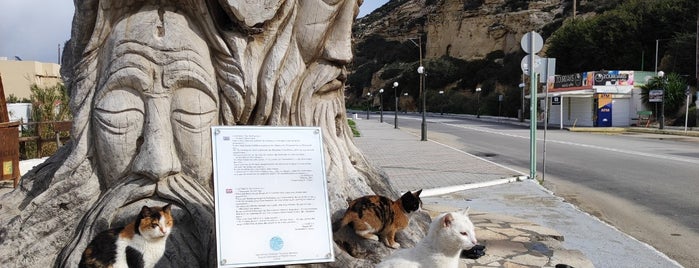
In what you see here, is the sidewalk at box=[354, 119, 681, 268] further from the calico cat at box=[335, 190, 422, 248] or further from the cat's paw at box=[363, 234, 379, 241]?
the cat's paw at box=[363, 234, 379, 241]

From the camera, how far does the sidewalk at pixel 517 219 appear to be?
541 centimetres

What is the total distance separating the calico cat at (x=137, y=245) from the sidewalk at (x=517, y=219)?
264 cm

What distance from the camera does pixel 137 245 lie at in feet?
11.2

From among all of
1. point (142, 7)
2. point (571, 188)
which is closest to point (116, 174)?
point (142, 7)

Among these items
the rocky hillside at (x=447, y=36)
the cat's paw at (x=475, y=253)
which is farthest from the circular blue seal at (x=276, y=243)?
the rocky hillside at (x=447, y=36)

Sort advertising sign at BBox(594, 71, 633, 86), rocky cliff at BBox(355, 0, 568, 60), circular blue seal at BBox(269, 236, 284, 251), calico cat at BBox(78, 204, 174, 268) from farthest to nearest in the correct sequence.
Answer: rocky cliff at BBox(355, 0, 568, 60)
advertising sign at BBox(594, 71, 633, 86)
circular blue seal at BBox(269, 236, 284, 251)
calico cat at BBox(78, 204, 174, 268)

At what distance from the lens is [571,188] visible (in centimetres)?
1100

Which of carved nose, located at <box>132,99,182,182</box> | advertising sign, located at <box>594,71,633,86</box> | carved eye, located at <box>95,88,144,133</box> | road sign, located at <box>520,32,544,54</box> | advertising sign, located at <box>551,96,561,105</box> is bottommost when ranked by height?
carved nose, located at <box>132,99,182,182</box>

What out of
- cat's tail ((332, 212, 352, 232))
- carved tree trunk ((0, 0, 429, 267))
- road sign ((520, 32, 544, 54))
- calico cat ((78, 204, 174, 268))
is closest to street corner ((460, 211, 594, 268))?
carved tree trunk ((0, 0, 429, 267))

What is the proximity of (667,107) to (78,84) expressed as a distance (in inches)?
1415

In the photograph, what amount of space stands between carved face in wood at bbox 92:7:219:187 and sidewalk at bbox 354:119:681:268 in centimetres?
243

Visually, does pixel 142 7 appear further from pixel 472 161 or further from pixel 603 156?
pixel 603 156

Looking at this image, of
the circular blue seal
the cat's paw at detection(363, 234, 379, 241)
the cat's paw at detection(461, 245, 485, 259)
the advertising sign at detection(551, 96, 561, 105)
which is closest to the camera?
the circular blue seal

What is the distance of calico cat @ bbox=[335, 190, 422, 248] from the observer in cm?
418
